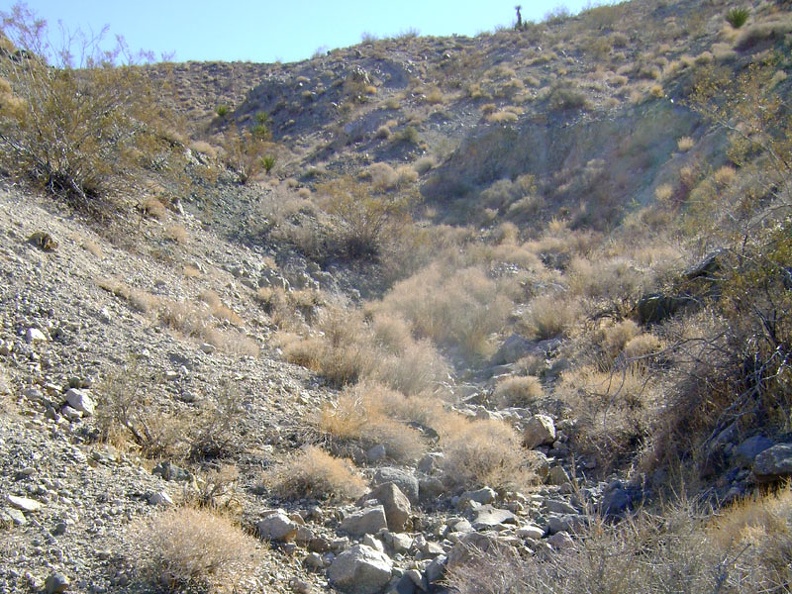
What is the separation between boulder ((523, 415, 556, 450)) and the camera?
7.78 m

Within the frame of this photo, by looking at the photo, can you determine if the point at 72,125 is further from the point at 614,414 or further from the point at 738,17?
the point at 738,17

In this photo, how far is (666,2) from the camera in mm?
36750

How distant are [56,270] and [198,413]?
10.5ft

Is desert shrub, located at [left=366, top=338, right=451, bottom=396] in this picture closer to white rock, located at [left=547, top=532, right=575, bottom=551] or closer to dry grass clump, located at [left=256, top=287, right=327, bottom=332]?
dry grass clump, located at [left=256, top=287, right=327, bottom=332]

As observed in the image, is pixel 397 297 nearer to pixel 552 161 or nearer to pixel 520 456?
pixel 520 456

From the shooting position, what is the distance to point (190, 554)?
4398mm

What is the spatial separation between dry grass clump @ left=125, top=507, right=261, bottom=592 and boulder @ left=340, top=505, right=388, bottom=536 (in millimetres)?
1065

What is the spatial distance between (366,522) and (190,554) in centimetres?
171

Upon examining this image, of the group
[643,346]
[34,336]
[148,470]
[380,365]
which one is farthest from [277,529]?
[643,346]

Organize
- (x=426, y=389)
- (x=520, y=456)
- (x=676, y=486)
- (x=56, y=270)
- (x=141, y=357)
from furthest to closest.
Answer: (x=426, y=389) < (x=56, y=270) < (x=141, y=357) < (x=520, y=456) < (x=676, y=486)

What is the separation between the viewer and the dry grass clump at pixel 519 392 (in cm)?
953

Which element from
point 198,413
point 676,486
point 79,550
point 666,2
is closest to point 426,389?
point 198,413

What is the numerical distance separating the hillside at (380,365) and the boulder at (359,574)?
22 mm

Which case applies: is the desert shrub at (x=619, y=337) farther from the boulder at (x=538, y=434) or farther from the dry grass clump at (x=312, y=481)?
the dry grass clump at (x=312, y=481)
